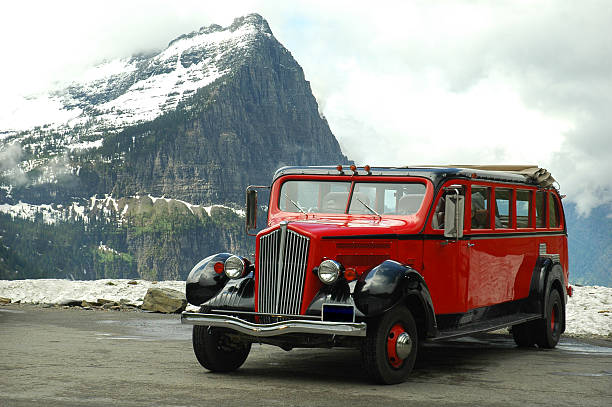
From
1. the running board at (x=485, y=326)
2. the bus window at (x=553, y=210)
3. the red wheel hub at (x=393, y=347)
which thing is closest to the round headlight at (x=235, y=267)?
the red wheel hub at (x=393, y=347)

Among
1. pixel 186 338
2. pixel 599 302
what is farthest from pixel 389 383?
pixel 599 302

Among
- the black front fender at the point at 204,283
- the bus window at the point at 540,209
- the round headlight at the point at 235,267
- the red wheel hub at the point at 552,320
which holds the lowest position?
the red wheel hub at the point at 552,320

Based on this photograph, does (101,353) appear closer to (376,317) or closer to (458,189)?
(376,317)

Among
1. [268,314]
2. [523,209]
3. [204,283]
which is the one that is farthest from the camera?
[523,209]

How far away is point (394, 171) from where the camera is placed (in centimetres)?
1144

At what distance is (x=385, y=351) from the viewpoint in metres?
9.59

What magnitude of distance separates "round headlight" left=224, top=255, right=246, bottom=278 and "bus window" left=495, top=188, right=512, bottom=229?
4.20 m

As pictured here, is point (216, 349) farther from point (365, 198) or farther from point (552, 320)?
point (552, 320)

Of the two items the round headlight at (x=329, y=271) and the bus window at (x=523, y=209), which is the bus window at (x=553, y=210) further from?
the round headlight at (x=329, y=271)

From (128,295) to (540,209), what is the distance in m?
13.9

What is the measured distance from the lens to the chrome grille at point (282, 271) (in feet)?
32.4

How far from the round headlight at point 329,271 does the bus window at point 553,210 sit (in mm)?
6627

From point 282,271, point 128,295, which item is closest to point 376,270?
point 282,271

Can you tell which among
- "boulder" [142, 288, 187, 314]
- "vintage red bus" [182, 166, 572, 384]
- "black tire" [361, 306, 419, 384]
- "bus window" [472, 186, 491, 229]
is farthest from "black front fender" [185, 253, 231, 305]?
"boulder" [142, 288, 187, 314]
